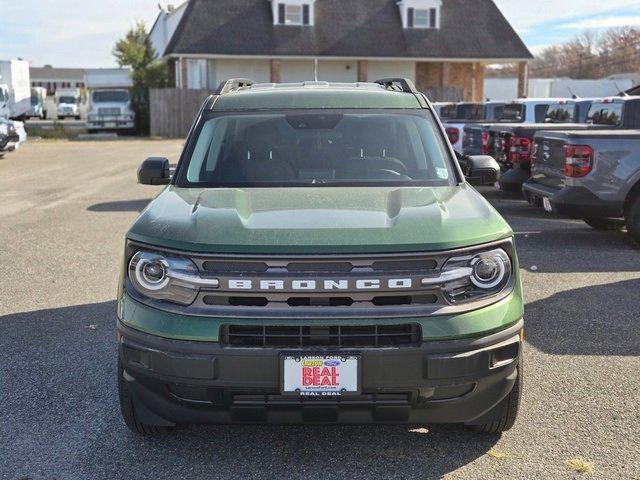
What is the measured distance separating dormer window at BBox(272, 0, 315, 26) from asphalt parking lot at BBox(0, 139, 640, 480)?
102 feet

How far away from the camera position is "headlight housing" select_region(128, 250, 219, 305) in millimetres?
3527

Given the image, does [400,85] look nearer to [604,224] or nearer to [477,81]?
[604,224]

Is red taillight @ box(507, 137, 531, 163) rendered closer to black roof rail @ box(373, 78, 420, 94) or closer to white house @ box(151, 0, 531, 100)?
black roof rail @ box(373, 78, 420, 94)

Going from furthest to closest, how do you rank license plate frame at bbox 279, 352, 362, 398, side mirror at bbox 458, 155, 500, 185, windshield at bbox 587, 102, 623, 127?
windshield at bbox 587, 102, 623, 127
side mirror at bbox 458, 155, 500, 185
license plate frame at bbox 279, 352, 362, 398

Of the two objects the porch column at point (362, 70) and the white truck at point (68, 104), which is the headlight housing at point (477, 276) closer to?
the porch column at point (362, 70)

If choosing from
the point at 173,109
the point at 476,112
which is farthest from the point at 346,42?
the point at 476,112

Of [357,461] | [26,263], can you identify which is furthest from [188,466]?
[26,263]

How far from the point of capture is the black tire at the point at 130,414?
3.88m

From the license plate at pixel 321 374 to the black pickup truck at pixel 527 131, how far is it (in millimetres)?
8887

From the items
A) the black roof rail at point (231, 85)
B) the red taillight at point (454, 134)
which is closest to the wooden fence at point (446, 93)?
the red taillight at point (454, 134)

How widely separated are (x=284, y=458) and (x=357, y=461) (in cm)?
36

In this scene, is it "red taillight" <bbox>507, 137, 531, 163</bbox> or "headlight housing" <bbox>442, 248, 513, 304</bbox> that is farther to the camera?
"red taillight" <bbox>507, 137, 531, 163</bbox>

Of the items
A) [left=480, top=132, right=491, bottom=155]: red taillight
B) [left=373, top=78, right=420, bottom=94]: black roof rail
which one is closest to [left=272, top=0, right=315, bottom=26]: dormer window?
[left=480, top=132, right=491, bottom=155]: red taillight

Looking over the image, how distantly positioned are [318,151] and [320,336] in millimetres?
1836
